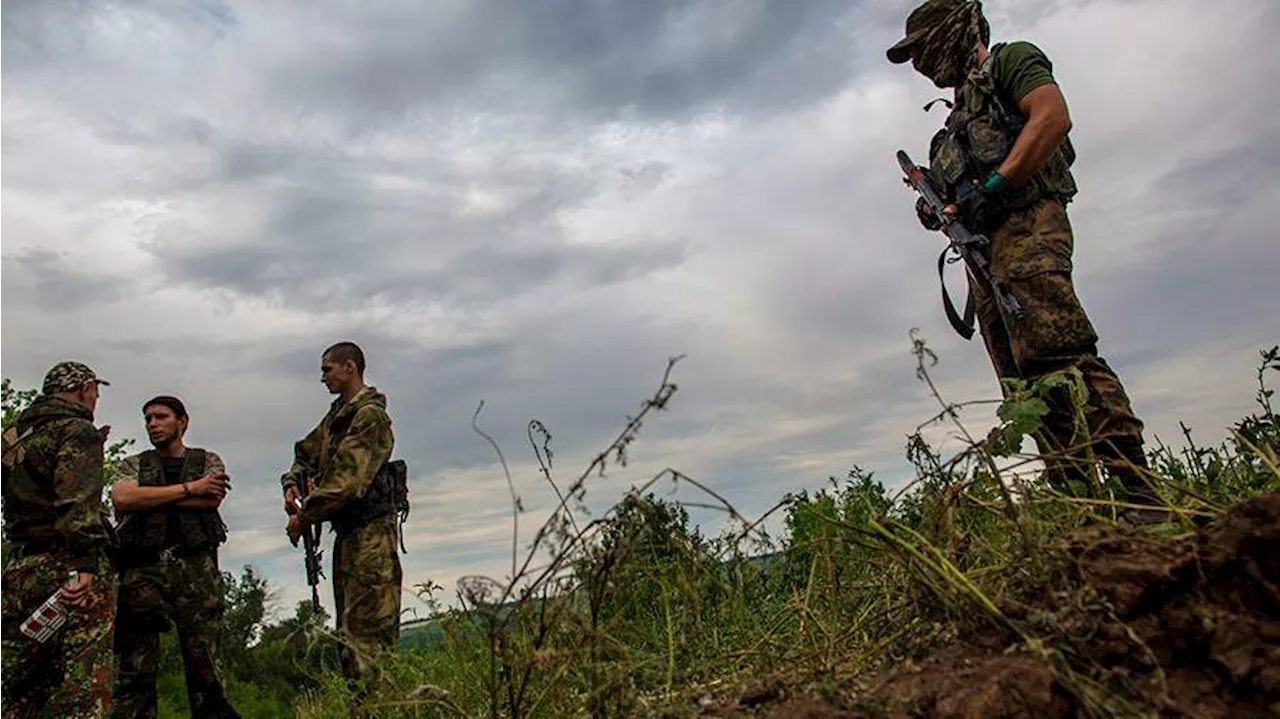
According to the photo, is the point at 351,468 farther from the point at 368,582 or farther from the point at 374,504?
the point at 368,582

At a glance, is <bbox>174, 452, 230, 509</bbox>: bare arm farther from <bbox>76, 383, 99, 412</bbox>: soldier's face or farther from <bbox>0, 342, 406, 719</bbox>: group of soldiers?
<bbox>76, 383, 99, 412</bbox>: soldier's face

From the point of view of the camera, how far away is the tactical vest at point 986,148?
389 cm

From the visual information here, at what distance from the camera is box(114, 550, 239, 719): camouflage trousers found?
607 centimetres

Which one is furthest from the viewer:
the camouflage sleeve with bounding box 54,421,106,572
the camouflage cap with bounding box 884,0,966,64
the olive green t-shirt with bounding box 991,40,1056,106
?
the camouflage sleeve with bounding box 54,421,106,572

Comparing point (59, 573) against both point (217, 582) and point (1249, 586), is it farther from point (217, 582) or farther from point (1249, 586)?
point (1249, 586)

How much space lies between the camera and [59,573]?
16.9 ft

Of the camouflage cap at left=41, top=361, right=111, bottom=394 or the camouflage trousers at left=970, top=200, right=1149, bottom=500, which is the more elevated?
the camouflage cap at left=41, top=361, right=111, bottom=394

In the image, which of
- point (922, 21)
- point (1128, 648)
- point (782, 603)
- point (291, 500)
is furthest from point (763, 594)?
point (291, 500)

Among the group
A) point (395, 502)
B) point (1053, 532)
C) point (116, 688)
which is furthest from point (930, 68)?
point (116, 688)

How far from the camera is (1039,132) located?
3680 millimetres

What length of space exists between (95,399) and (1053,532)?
5620 millimetres

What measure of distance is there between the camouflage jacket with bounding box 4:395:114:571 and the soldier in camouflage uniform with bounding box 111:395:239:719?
2.51ft

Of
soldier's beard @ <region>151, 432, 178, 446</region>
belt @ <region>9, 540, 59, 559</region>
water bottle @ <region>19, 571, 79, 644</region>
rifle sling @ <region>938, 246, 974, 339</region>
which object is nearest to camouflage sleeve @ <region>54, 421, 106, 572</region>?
belt @ <region>9, 540, 59, 559</region>

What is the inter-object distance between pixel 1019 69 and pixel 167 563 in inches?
231
